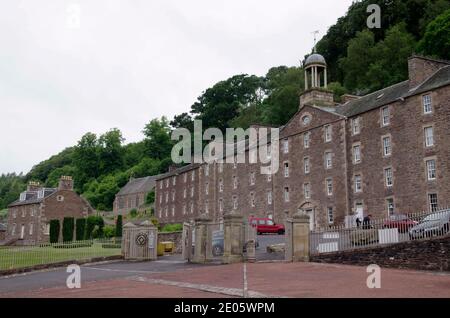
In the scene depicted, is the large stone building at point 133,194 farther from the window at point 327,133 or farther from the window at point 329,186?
the window at point 329,186

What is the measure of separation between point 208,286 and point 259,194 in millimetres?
39485

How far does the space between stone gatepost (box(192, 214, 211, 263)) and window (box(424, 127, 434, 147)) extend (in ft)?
63.4

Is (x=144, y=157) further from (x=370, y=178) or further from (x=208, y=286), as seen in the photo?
(x=208, y=286)

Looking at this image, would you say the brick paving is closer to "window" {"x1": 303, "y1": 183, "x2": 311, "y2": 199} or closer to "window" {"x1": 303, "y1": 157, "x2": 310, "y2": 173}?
"window" {"x1": 303, "y1": 183, "x2": 311, "y2": 199}

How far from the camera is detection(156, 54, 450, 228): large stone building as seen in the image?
3503 centimetres

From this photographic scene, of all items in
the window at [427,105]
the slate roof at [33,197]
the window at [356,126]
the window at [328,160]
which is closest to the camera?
the window at [427,105]

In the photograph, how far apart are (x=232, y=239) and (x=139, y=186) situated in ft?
238

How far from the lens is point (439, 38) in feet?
178

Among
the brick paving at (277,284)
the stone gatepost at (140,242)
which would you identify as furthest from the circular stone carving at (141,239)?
the brick paving at (277,284)

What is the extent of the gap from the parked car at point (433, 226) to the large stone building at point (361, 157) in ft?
46.2

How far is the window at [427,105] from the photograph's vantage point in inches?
1396

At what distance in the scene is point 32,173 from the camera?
153375mm
